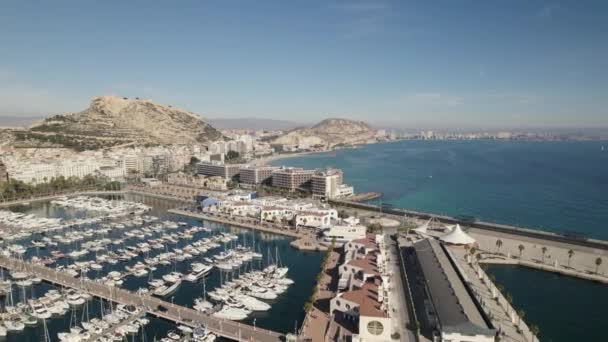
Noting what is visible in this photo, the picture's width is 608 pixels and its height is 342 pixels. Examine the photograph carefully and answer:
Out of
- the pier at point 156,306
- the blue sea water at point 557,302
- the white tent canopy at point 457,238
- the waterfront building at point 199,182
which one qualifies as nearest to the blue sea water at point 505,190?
the white tent canopy at point 457,238

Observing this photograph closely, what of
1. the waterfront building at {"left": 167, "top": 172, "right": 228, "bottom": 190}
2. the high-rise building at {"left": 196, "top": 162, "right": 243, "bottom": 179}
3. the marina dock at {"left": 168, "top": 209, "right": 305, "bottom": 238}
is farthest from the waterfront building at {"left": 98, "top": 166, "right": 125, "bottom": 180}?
the marina dock at {"left": 168, "top": 209, "right": 305, "bottom": 238}

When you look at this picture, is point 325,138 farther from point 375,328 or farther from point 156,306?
point 375,328

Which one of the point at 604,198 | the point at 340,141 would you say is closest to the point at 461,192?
the point at 604,198

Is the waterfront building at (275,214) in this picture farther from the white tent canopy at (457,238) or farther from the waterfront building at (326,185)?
the white tent canopy at (457,238)

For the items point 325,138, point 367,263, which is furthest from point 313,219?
point 325,138

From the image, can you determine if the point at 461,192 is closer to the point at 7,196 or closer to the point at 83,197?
the point at 83,197
